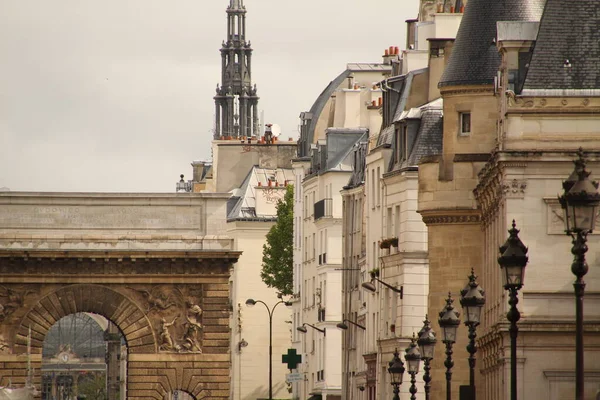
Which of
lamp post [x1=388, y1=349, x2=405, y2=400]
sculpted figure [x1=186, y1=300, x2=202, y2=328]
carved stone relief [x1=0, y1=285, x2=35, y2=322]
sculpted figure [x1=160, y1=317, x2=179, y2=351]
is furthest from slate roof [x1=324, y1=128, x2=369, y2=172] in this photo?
lamp post [x1=388, y1=349, x2=405, y2=400]

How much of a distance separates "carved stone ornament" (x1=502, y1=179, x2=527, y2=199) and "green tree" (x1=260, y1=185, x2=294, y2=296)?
63111 mm

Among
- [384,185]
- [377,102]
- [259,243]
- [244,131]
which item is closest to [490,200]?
[384,185]

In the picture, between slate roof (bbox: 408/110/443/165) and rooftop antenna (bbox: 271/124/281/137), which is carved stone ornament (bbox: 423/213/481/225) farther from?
Result: rooftop antenna (bbox: 271/124/281/137)

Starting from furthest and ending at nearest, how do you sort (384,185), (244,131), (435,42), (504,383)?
(244,131)
(384,185)
(435,42)
(504,383)

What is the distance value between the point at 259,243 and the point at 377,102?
30.6 meters

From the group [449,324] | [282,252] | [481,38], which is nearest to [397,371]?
[481,38]

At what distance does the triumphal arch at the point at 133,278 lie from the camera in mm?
73125

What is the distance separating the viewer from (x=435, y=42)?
Answer: 58.2 metres

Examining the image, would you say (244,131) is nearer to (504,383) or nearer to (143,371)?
(143,371)

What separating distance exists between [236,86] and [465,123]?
98.8 meters

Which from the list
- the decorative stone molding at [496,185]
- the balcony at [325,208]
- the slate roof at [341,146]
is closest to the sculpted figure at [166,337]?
the balcony at [325,208]

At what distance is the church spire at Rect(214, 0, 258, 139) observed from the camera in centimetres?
14500

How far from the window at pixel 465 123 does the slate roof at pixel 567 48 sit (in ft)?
24.1

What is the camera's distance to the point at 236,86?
482ft
